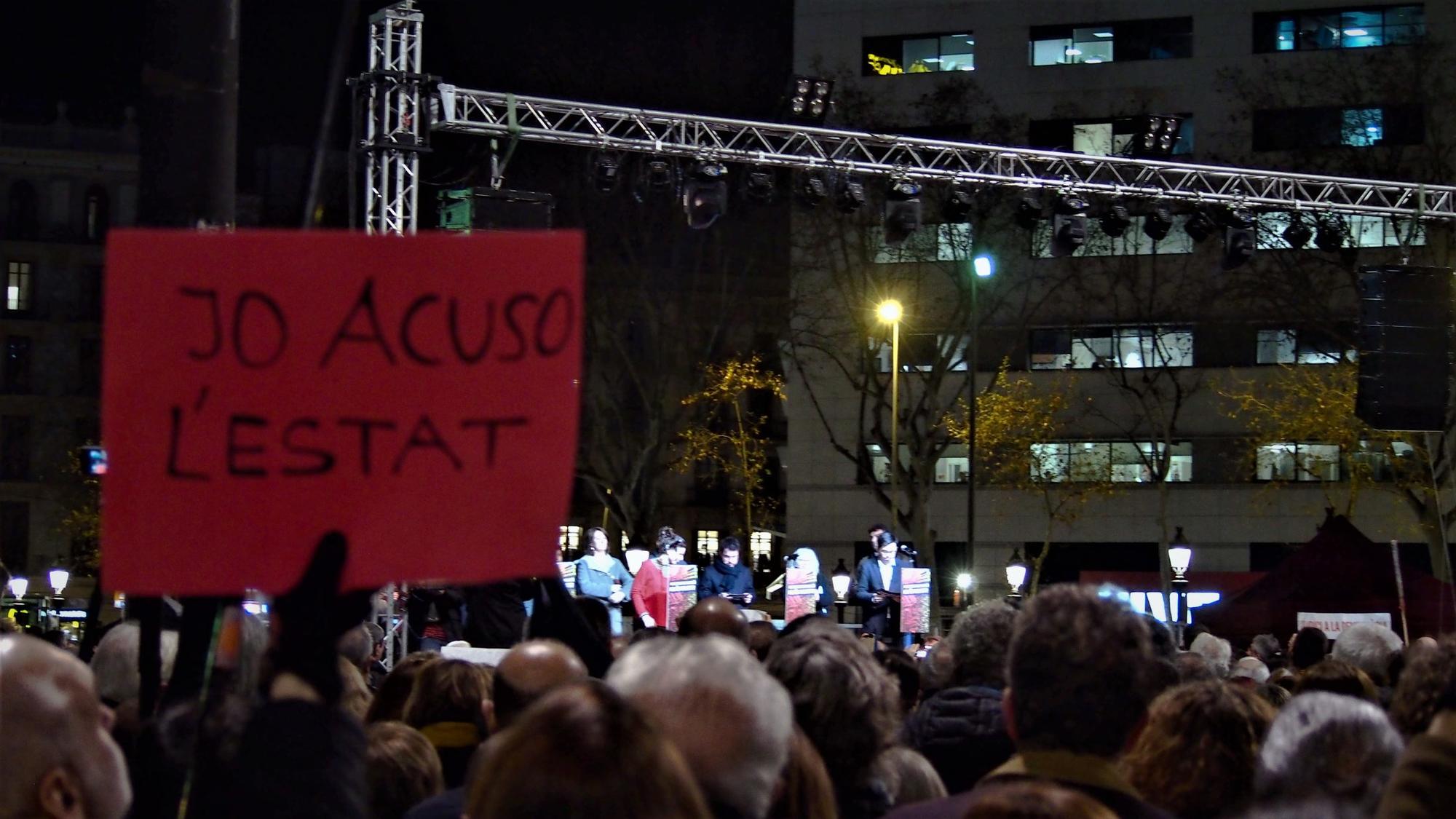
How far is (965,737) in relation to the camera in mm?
5258

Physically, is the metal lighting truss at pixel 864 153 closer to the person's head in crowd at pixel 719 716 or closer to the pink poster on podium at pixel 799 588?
the pink poster on podium at pixel 799 588

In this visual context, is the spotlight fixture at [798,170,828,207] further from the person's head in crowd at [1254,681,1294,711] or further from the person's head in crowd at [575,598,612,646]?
the person's head in crowd at [1254,681,1294,711]

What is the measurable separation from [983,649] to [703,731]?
111 inches

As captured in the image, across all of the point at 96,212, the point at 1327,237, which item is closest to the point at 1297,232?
the point at 1327,237

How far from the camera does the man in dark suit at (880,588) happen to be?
1725cm

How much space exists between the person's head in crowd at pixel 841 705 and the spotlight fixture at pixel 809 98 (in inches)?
682

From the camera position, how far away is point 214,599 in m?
3.21

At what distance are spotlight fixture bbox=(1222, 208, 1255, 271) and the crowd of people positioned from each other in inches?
647

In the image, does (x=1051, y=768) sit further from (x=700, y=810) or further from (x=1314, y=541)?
(x=1314, y=541)

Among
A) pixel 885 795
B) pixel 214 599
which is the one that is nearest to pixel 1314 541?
pixel 885 795

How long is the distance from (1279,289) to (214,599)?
1467 inches

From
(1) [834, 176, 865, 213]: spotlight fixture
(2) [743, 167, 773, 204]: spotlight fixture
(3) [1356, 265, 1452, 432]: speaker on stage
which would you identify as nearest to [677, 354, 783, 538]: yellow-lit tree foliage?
(1) [834, 176, 865, 213]: spotlight fixture

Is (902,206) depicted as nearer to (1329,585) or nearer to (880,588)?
(880,588)

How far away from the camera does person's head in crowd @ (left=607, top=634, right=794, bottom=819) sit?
2713 millimetres
